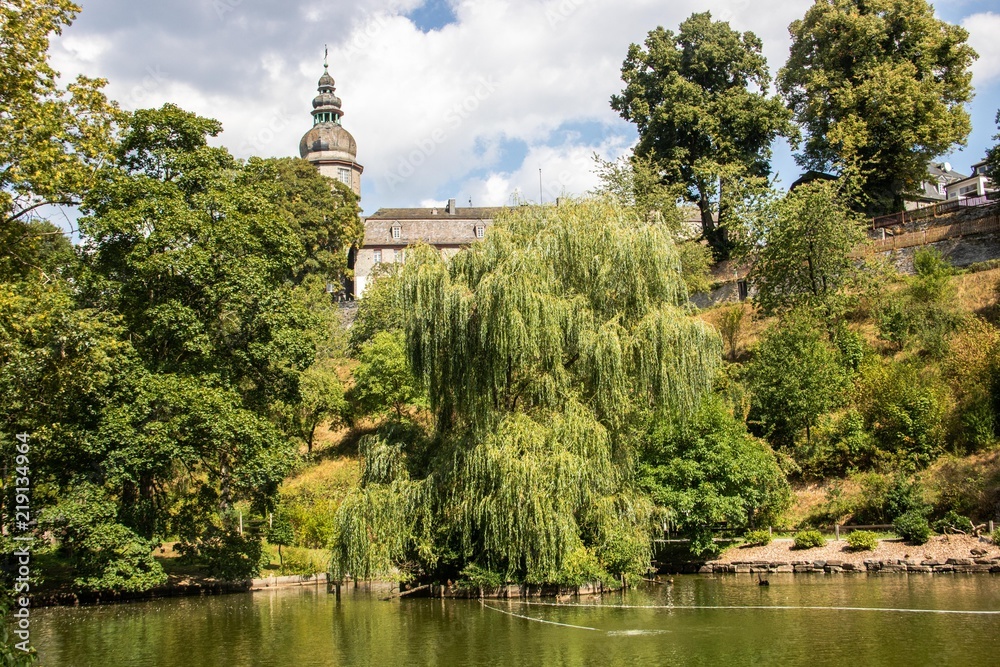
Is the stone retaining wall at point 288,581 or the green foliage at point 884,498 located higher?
the green foliage at point 884,498

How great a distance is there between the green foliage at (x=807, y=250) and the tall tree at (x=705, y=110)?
A: 6.35 meters

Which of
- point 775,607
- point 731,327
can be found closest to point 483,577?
point 775,607

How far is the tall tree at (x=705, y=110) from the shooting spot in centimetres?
4562

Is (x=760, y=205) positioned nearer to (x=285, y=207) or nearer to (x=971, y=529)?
(x=971, y=529)

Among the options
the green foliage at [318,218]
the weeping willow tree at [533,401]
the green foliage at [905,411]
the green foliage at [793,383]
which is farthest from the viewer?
the green foliage at [318,218]

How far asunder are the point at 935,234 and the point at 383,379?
1055 inches

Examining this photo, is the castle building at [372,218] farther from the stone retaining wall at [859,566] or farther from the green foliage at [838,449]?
the stone retaining wall at [859,566]

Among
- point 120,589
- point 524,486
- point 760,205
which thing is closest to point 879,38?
point 760,205

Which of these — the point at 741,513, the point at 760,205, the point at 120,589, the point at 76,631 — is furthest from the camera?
the point at 760,205

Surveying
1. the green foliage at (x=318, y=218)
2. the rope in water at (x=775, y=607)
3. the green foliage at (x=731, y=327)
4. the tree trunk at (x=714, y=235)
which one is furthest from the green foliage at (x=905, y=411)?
Result: the green foliage at (x=318, y=218)

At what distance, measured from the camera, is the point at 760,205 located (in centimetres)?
4019

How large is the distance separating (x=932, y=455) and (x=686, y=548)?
892 centimetres

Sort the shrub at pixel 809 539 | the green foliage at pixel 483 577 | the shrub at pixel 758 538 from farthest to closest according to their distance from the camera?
1. the shrub at pixel 758 538
2. the shrub at pixel 809 539
3. the green foliage at pixel 483 577

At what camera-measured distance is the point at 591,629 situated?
17484 millimetres
